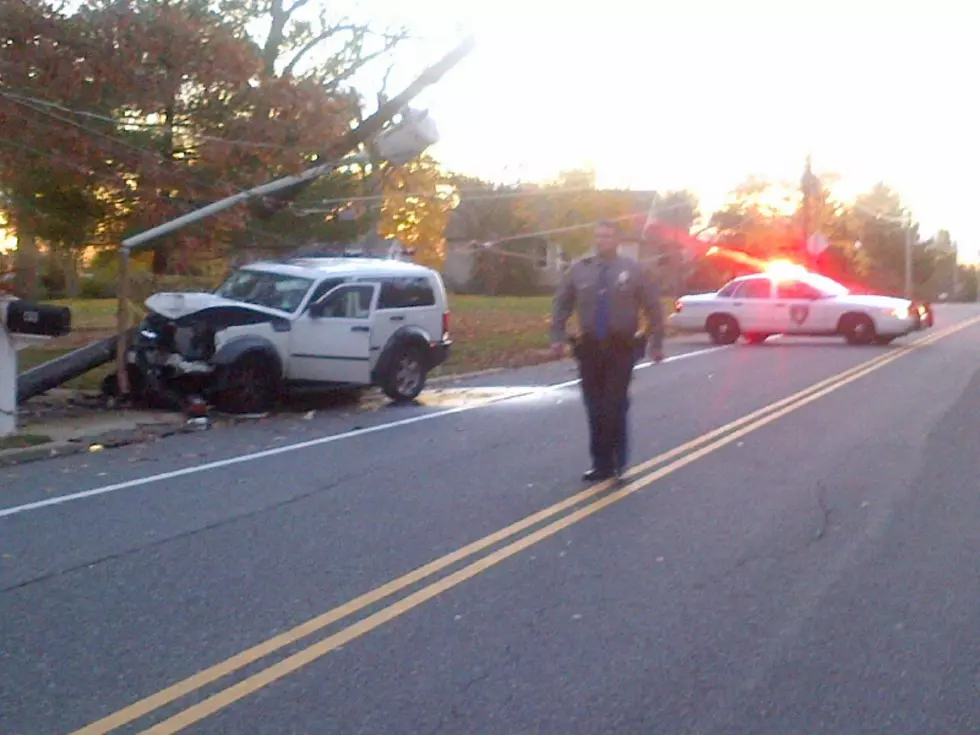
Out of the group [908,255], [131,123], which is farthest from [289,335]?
[908,255]

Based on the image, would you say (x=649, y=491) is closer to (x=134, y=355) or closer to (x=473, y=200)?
(x=134, y=355)

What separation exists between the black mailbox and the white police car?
17759 mm

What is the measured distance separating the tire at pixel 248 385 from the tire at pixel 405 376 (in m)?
1.53

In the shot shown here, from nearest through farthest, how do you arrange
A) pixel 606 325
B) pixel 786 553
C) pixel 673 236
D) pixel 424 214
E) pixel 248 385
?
pixel 786 553, pixel 606 325, pixel 248 385, pixel 424 214, pixel 673 236

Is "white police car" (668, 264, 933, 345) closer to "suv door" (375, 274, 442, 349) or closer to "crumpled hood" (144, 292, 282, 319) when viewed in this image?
"suv door" (375, 274, 442, 349)

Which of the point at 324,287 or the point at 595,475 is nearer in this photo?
the point at 595,475

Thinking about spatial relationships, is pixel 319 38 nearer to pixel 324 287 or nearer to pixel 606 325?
pixel 324 287

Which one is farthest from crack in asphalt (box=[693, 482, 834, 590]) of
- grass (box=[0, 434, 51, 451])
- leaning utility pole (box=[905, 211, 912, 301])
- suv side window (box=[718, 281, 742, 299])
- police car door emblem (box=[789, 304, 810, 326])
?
leaning utility pole (box=[905, 211, 912, 301])

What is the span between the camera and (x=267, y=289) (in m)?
17.8

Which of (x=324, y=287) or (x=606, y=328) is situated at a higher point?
(x=324, y=287)

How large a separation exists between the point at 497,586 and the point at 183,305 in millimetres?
9937

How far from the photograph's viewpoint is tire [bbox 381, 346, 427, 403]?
17516mm

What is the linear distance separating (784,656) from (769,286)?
23445 millimetres

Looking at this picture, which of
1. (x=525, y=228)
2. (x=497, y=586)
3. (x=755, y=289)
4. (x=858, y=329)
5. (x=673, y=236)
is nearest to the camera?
(x=497, y=586)
